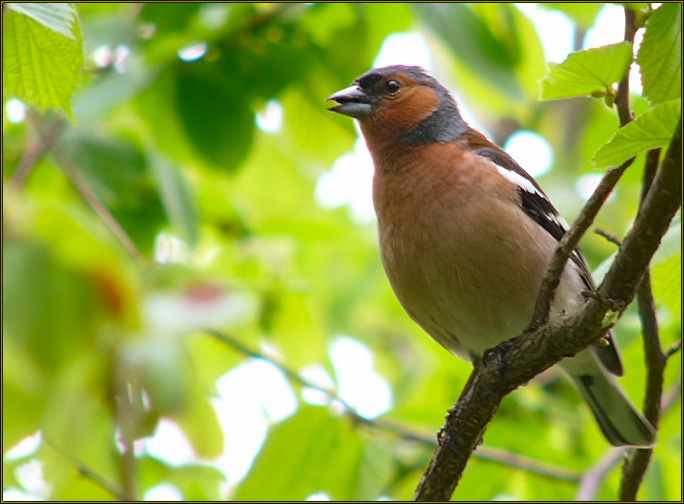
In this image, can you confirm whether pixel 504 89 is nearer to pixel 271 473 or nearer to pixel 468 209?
pixel 468 209

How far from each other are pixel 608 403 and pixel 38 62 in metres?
3.43

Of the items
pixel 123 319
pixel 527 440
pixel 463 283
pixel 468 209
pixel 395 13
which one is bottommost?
pixel 123 319

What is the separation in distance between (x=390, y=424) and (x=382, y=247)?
3.62 ft

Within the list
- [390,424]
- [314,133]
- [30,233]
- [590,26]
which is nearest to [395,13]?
[314,133]

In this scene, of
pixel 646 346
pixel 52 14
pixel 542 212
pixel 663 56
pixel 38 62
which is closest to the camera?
pixel 663 56

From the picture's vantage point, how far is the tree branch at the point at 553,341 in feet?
7.91

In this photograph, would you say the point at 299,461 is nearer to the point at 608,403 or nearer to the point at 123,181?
the point at 608,403

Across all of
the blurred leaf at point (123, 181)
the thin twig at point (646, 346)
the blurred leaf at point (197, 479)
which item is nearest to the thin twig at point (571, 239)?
the thin twig at point (646, 346)

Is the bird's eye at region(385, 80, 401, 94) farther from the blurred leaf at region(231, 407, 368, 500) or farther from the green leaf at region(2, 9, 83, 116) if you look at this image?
the green leaf at region(2, 9, 83, 116)

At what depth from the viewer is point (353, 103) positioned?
193 inches

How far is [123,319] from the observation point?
117cm

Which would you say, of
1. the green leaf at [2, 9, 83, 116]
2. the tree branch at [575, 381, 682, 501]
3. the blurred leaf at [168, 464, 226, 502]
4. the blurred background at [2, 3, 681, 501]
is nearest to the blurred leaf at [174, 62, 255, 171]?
the blurred background at [2, 3, 681, 501]

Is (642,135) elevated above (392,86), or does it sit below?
below

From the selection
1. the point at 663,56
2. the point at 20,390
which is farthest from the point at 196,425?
the point at 663,56
